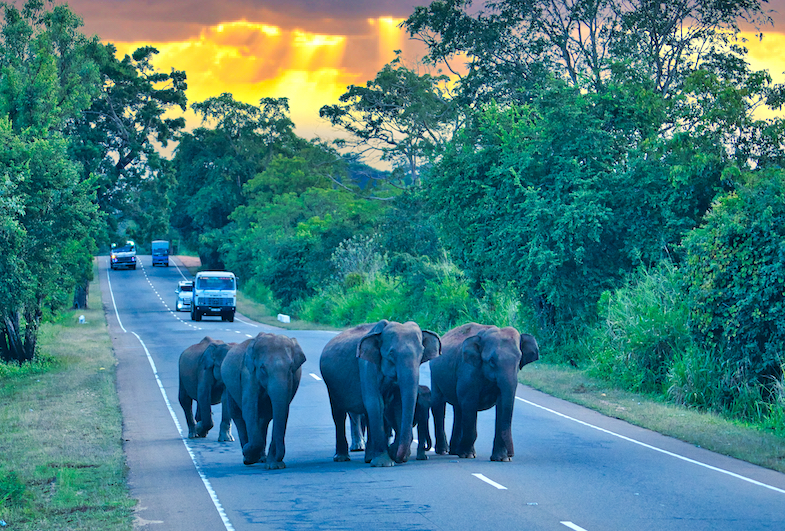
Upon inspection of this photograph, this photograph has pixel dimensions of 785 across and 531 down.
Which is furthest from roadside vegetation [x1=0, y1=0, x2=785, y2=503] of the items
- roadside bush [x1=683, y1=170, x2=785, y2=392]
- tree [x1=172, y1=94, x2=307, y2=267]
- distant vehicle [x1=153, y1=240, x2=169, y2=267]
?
distant vehicle [x1=153, y1=240, x2=169, y2=267]

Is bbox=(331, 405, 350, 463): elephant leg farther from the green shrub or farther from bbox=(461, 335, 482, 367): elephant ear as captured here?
the green shrub

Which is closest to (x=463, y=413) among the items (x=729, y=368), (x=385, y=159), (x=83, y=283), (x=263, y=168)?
(x=729, y=368)

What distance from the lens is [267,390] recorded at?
12422 millimetres

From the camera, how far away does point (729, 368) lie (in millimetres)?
19219

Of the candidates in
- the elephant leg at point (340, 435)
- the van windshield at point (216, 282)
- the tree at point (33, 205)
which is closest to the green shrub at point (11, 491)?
the elephant leg at point (340, 435)

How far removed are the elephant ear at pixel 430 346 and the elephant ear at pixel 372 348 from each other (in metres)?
0.72

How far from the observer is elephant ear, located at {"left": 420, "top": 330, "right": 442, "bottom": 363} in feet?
41.7

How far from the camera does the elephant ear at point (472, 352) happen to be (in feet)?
42.6

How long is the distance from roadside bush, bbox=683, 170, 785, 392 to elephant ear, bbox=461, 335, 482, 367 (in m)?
7.61

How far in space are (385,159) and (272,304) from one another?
15.2 meters

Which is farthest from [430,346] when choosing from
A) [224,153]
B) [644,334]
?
[224,153]

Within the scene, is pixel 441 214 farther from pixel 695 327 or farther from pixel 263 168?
pixel 263 168

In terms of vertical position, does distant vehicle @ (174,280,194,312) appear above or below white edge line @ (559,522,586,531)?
below

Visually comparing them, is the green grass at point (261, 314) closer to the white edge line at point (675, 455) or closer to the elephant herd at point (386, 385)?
the white edge line at point (675, 455)
